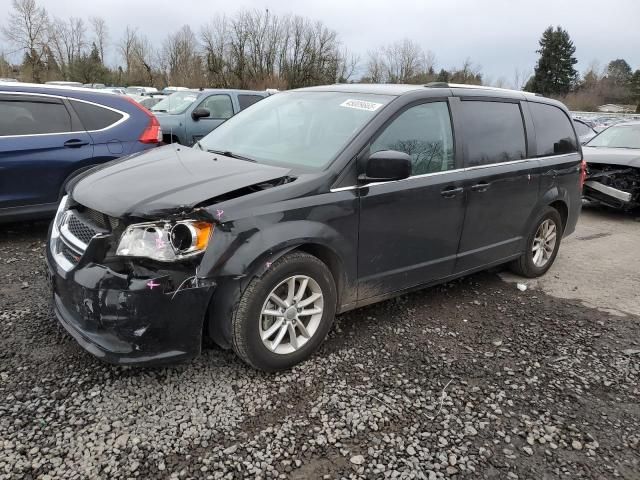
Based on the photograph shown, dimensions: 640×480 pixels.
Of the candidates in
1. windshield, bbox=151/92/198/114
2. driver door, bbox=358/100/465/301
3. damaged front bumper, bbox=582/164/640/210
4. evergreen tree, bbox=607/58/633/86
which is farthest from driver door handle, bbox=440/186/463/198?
evergreen tree, bbox=607/58/633/86

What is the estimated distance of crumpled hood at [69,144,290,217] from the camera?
2791 mm

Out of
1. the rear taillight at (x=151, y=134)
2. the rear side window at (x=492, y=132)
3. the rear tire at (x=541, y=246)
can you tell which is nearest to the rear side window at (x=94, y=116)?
the rear taillight at (x=151, y=134)

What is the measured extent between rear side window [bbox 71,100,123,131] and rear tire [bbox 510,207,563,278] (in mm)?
4790

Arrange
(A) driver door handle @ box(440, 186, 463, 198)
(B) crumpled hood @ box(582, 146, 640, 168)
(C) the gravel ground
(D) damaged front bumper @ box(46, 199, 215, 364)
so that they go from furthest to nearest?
(B) crumpled hood @ box(582, 146, 640, 168) < (A) driver door handle @ box(440, 186, 463, 198) < (D) damaged front bumper @ box(46, 199, 215, 364) < (C) the gravel ground

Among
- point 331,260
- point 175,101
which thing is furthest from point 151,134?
point 175,101

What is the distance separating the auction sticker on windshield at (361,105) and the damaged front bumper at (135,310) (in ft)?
5.65

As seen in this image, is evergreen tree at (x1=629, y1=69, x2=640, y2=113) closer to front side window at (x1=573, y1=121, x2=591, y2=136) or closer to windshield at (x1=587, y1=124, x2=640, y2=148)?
front side window at (x1=573, y1=121, x2=591, y2=136)

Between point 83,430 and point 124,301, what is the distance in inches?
26.4

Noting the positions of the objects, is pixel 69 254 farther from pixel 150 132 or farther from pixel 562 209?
pixel 562 209

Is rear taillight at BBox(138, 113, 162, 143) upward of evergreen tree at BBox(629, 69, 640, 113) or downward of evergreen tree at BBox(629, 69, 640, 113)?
downward

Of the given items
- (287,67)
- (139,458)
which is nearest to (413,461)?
(139,458)

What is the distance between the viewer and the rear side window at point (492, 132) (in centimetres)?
408

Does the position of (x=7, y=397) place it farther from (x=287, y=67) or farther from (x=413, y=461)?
(x=287, y=67)

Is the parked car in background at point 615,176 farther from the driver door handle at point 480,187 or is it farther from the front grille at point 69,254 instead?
the front grille at point 69,254
